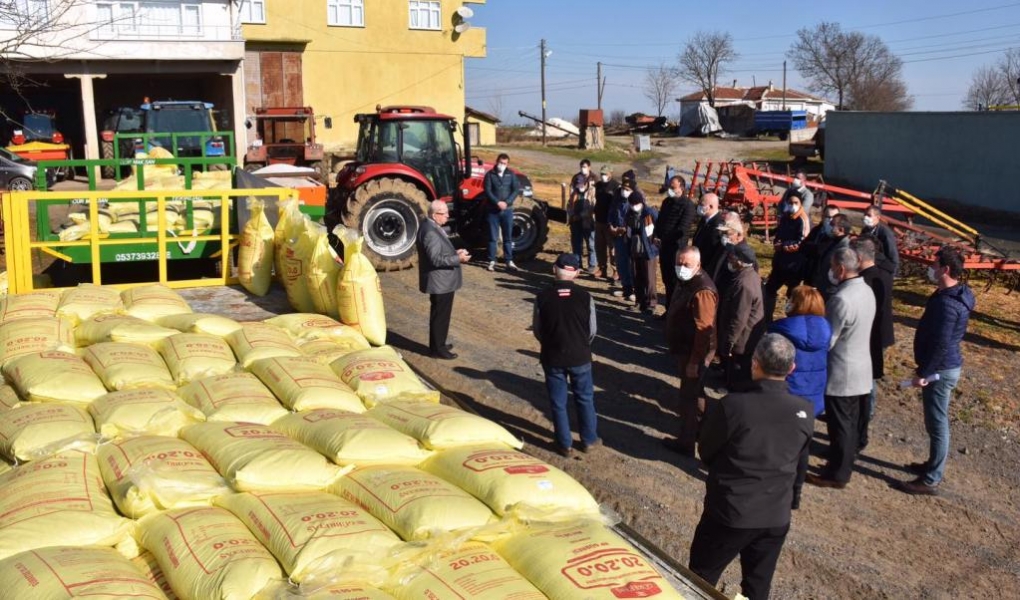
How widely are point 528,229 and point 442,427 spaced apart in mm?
7997

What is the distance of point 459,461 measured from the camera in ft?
13.6

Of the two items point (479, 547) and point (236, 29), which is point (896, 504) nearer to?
point (479, 547)

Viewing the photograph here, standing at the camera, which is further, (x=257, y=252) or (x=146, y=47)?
(x=146, y=47)

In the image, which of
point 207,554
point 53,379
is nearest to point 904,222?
point 53,379

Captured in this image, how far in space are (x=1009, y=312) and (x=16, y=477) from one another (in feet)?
32.0

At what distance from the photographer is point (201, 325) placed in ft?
20.0

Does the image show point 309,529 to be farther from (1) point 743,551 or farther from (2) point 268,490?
(1) point 743,551

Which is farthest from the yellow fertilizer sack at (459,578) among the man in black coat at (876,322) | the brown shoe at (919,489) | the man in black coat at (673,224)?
the man in black coat at (673,224)

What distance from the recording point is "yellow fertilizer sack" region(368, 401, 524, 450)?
4406 mm

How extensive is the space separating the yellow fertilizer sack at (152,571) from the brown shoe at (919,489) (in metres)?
4.49

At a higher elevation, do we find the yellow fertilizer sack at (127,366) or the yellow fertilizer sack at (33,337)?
the yellow fertilizer sack at (33,337)

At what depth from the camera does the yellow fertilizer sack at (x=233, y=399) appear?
479cm

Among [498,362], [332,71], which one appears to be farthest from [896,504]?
[332,71]

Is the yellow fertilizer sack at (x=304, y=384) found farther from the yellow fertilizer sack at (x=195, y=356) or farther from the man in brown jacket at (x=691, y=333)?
the man in brown jacket at (x=691, y=333)
